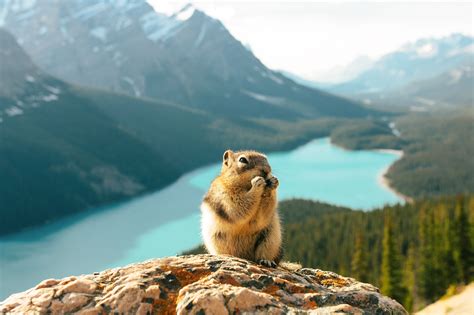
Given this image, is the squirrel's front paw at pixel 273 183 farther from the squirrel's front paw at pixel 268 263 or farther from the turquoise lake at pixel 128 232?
the turquoise lake at pixel 128 232

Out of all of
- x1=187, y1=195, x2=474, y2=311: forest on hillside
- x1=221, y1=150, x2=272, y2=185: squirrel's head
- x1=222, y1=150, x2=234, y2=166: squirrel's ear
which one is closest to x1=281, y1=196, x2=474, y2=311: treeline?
x1=187, y1=195, x2=474, y2=311: forest on hillside

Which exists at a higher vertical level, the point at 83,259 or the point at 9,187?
the point at 9,187

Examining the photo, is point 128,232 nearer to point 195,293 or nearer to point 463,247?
point 463,247

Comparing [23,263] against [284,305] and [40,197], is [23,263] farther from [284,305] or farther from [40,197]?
[284,305]

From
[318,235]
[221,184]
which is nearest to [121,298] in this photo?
[221,184]

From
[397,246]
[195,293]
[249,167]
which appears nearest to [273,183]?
[249,167]

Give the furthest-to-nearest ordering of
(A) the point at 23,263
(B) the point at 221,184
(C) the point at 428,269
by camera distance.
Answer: (A) the point at 23,263 < (C) the point at 428,269 < (B) the point at 221,184

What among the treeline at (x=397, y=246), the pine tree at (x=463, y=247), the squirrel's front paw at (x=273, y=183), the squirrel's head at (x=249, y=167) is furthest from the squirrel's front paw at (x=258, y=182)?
the pine tree at (x=463, y=247)

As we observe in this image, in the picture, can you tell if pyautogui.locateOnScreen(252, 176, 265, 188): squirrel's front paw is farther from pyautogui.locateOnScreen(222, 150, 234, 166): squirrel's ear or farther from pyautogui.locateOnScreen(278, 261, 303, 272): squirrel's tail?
pyautogui.locateOnScreen(278, 261, 303, 272): squirrel's tail
